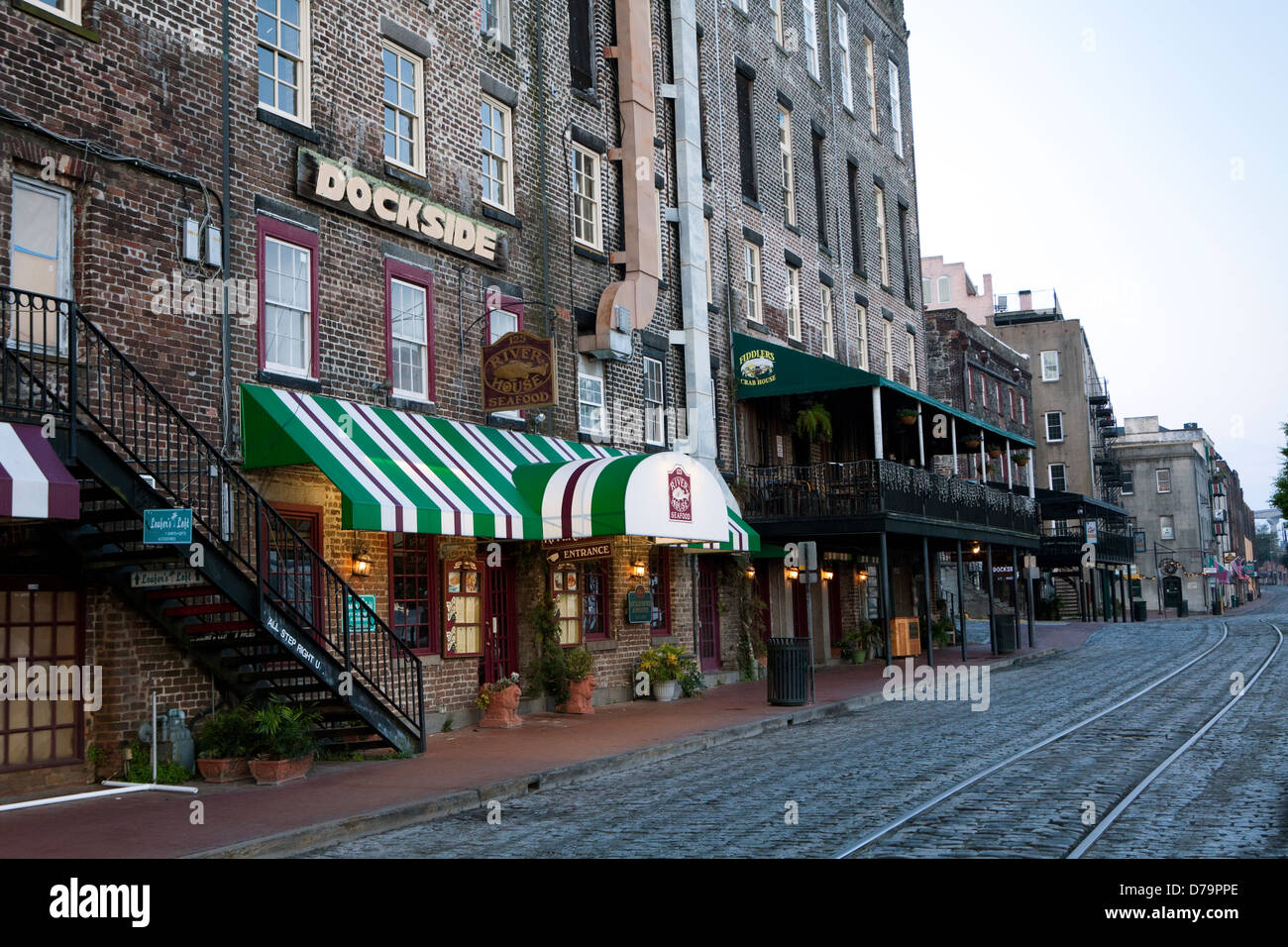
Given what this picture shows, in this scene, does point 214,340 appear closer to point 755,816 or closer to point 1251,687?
point 755,816

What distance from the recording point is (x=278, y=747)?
12.3m

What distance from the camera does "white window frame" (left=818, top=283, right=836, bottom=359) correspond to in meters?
→ 31.2

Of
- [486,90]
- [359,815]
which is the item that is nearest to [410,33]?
[486,90]

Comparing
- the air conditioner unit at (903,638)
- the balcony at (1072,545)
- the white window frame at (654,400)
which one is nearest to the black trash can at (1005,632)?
→ the air conditioner unit at (903,638)

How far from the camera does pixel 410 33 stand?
17.5m

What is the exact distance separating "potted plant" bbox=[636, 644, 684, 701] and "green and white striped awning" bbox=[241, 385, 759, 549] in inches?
122

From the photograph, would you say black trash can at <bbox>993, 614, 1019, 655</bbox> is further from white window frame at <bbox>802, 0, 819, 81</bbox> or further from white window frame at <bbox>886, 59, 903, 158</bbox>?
white window frame at <bbox>802, 0, 819, 81</bbox>

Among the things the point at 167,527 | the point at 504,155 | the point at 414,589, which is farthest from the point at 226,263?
the point at 504,155

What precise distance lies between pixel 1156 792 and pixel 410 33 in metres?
13.7

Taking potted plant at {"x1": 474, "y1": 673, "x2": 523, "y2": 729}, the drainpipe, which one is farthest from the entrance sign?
the drainpipe

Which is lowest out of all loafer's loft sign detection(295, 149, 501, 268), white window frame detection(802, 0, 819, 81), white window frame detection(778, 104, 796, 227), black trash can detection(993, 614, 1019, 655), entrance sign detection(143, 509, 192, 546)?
black trash can detection(993, 614, 1019, 655)

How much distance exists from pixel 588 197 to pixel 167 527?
12511mm

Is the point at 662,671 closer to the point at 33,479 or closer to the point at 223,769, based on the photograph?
the point at 223,769
